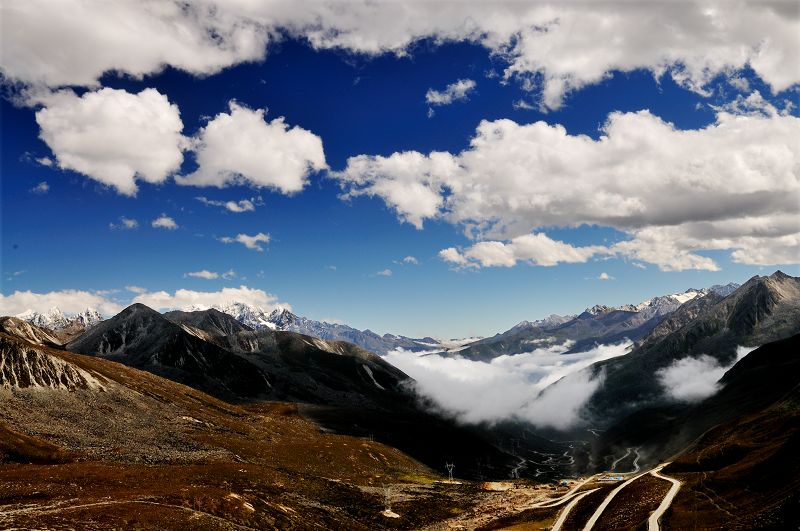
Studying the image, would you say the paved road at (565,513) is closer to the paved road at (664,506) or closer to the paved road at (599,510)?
the paved road at (599,510)

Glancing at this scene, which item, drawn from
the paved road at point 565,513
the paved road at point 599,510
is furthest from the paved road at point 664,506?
the paved road at point 565,513

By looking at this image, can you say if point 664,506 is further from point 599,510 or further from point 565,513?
point 565,513

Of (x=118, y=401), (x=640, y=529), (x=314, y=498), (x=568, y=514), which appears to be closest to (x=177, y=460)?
(x=314, y=498)

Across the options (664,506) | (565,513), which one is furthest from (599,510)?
(664,506)

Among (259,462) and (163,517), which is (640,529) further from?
(259,462)

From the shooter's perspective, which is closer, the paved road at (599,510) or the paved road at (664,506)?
the paved road at (664,506)

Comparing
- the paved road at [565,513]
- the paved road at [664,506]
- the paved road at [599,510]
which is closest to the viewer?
the paved road at [664,506]

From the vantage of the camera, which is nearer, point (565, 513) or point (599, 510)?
point (599, 510)

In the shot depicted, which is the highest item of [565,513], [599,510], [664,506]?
[664,506]

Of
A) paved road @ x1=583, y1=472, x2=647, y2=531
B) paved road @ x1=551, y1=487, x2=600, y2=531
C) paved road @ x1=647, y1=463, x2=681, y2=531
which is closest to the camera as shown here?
paved road @ x1=647, y1=463, x2=681, y2=531

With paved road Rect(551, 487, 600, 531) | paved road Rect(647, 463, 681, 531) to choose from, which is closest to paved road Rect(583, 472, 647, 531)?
paved road Rect(551, 487, 600, 531)

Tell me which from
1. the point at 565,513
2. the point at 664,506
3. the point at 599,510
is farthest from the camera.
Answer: the point at 565,513

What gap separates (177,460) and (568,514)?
9575cm

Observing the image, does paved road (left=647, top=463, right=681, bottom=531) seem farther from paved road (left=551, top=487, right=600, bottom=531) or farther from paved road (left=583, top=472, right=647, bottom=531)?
paved road (left=551, top=487, right=600, bottom=531)
